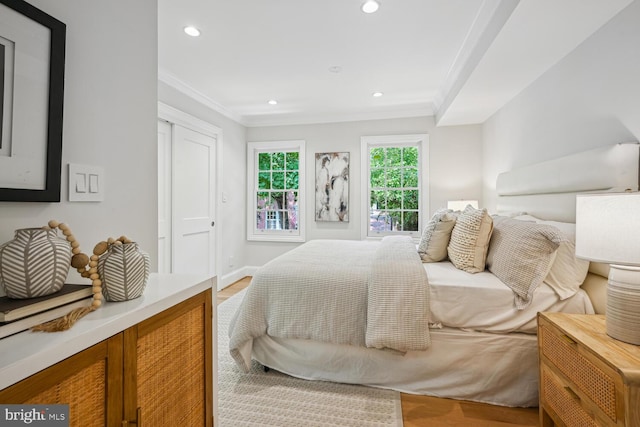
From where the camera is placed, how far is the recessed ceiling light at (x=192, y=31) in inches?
93.6

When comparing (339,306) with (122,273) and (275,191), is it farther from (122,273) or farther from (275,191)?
(275,191)

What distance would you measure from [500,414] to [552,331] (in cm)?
64

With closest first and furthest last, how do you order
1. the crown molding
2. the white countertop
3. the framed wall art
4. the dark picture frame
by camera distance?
the white countertop, the dark picture frame, the crown molding, the framed wall art

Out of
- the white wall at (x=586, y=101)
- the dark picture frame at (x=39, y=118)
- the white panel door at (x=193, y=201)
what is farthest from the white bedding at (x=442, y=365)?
the white panel door at (x=193, y=201)

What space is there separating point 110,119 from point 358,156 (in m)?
3.76

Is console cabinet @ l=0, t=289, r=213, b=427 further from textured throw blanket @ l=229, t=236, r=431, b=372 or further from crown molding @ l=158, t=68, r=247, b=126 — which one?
crown molding @ l=158, t=68, r=247, b=126

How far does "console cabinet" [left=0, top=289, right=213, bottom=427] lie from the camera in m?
0.61

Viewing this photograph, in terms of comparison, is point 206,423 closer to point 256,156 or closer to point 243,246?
point 243,246

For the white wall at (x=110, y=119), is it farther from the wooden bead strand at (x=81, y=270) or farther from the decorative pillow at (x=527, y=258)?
the decorative pillow at (x=527, y=258)

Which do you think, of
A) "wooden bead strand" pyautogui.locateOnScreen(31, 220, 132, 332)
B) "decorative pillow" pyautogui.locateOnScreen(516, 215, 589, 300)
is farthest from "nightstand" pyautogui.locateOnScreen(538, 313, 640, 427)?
"wooden bead strand" pyautogui.locateOnScreen(31, 220, 132, 332)

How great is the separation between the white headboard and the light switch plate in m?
2.40

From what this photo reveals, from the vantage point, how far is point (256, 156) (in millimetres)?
4996

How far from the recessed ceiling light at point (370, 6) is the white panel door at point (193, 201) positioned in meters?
2.32

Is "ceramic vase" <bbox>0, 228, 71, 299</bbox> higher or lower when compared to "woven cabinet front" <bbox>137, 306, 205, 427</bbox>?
higher
